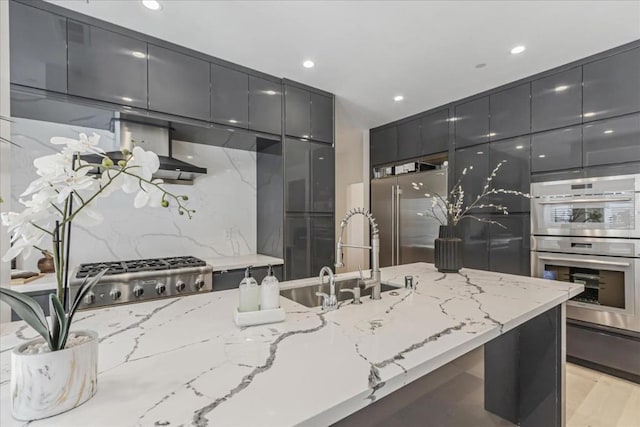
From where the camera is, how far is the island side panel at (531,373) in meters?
1.53

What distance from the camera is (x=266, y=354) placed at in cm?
85

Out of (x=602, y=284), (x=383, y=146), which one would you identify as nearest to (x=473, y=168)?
(x=383, y=146)

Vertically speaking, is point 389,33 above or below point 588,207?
above

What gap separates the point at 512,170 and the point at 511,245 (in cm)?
75

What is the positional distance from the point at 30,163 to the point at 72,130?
384mm

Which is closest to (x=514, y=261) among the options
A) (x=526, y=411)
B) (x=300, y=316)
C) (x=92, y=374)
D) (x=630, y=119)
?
(x=630, y=119)

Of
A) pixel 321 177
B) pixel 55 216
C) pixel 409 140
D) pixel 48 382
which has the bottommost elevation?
pixel 48 382

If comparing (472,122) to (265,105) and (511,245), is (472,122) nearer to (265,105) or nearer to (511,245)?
(511,245)

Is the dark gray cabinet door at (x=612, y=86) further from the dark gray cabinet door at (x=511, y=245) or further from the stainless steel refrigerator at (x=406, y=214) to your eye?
the stainless steel refrigerator at (x=406, y=214)

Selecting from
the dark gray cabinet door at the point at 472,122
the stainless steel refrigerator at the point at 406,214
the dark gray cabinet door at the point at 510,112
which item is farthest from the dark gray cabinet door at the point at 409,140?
the dark gray cabinet door at the point at 510,112

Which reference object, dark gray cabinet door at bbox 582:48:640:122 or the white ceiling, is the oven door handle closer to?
dark gray cabinet door at bbox 582:48:640:122

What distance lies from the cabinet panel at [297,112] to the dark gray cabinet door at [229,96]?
431 mm

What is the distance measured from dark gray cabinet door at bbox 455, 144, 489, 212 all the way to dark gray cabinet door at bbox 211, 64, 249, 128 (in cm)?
239

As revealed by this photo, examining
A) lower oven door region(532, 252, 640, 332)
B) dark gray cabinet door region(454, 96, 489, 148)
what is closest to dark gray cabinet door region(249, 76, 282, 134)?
dark gray cabinet door region(454, 96, 489, 148)
